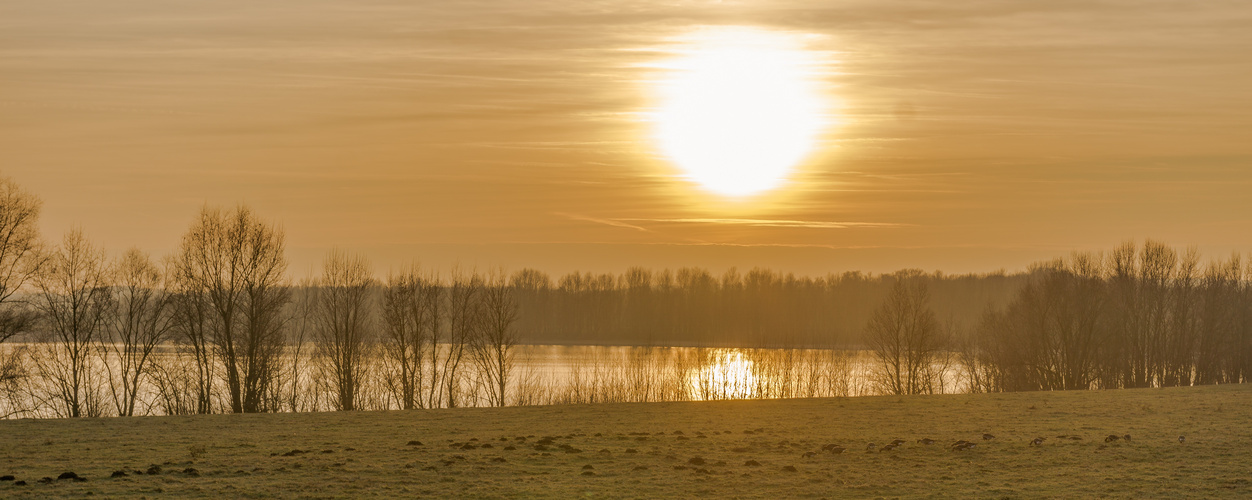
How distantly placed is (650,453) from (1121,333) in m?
61.9

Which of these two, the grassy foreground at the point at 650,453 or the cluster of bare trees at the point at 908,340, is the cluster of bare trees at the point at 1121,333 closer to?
the cluster of bare trees at the point at 908,340

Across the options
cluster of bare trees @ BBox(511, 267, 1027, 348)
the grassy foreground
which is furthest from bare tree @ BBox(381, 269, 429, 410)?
cluster of bare trees @ BBox(511, 267, 1027, 348)

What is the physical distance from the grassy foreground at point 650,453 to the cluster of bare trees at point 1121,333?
A: 42514 millimetres

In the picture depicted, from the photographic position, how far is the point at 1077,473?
15852 millimetres

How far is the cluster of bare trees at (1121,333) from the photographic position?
66750 mm

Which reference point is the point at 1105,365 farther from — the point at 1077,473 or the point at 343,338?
the point at 1077,473

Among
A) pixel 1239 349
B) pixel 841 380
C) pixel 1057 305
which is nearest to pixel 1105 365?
pixel 1057 305

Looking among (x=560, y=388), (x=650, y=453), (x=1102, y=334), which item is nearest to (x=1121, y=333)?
(x=1102, y=334)

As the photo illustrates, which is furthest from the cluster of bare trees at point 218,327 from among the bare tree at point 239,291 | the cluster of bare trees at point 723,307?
the cluster of bare trees at point 723,307

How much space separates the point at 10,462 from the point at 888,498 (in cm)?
1500

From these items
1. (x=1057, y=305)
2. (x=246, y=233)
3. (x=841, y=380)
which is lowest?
(x=841, y=380)

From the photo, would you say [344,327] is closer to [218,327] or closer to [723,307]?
[218,327]

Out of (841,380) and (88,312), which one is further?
(841,380)

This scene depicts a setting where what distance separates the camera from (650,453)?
18.4m
